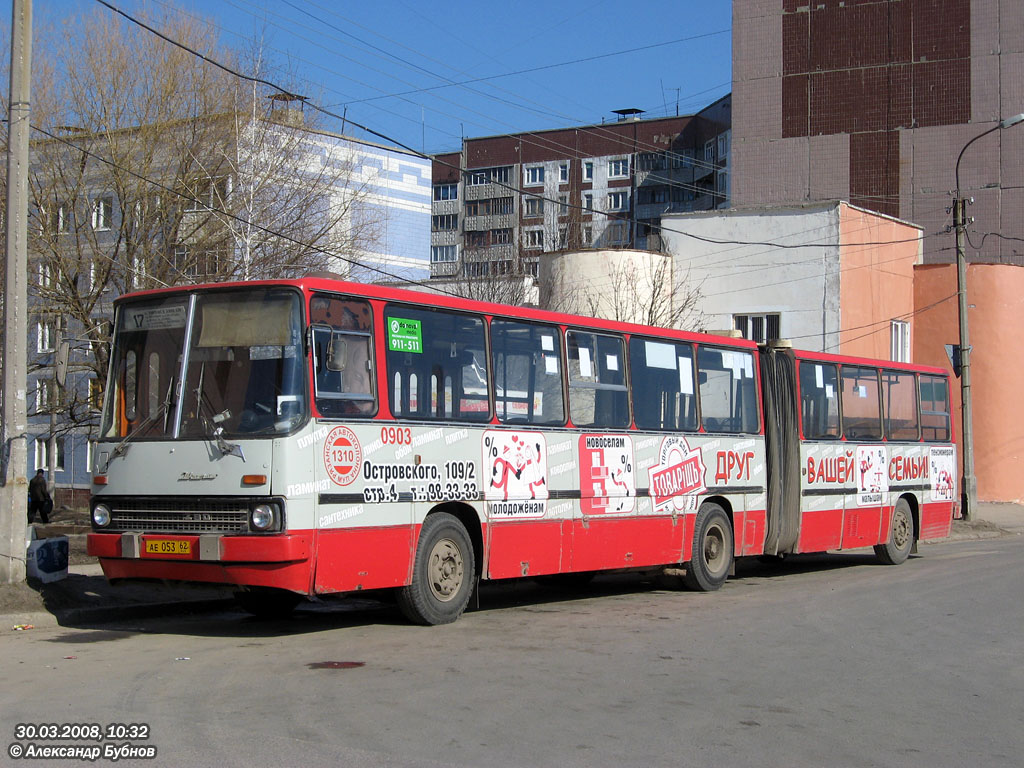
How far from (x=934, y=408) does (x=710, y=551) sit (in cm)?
723

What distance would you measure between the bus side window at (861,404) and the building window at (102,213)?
1441cm

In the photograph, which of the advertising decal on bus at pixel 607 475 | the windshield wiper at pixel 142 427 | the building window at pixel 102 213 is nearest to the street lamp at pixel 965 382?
the advertising decal on bus at pixel 607 475

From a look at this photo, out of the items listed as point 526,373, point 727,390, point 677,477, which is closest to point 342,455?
point 526,373

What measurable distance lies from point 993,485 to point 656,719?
3330cm

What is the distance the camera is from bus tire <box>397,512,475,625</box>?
10.8 metres

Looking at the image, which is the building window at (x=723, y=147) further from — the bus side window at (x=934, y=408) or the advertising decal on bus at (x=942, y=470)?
the advertising decal on bus at (x=942, y=470)

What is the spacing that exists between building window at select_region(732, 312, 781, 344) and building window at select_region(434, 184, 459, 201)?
66.0m

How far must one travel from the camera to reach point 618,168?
3516 inches

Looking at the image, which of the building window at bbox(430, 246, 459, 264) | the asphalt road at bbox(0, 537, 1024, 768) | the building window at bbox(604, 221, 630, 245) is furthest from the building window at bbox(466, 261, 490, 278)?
the building window at bbox(430, 246, 459, 264)

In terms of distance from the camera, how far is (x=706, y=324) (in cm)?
3609

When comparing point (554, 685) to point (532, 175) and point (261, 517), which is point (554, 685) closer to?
point (261, 517)

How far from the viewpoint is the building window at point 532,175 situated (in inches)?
3625

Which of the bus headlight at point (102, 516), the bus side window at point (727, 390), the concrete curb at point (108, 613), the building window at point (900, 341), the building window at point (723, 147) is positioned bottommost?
the concrete curb at point (108, 613)

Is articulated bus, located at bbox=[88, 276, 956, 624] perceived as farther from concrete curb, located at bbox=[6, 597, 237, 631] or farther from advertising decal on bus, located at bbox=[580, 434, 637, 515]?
concrete curb, located at bbox=[6, 597, 237, 631]
